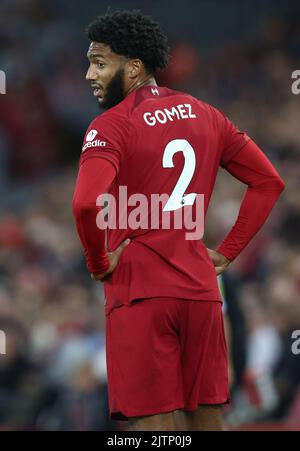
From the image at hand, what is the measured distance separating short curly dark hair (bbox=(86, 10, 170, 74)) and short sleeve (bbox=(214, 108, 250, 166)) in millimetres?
325

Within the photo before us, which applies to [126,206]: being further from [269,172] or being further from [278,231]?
[278,231]

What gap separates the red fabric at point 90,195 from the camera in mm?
3652

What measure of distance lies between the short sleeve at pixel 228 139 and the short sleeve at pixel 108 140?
0.44 m

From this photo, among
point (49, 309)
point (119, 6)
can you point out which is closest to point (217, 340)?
point (49, 309)

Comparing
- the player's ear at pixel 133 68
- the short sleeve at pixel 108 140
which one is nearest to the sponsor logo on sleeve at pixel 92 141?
the short sleeve at pixel 108 140

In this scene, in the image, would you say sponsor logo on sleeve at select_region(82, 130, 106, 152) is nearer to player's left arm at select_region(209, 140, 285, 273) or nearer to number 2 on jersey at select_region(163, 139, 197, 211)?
number 2 on jersey at select_region(163, 139, 197, 211)

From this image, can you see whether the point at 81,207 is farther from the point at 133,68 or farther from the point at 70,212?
the point at 70,212

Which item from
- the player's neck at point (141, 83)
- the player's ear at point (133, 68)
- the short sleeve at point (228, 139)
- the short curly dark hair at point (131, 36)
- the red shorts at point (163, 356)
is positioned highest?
the short curly dark hair at point (131, 36)

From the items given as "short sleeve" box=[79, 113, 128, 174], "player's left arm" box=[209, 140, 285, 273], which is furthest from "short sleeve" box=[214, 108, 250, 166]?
"short sleeve" box=[79, 113, 128, 174]

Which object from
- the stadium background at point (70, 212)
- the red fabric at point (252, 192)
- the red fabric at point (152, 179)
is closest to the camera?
the red fabric at point (152, 179)

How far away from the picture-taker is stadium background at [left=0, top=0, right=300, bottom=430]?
7.12 metres

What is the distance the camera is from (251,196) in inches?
164

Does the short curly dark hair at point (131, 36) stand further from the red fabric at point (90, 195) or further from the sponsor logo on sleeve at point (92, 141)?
the red fabric at point (90, 195)

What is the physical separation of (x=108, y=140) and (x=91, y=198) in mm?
223
